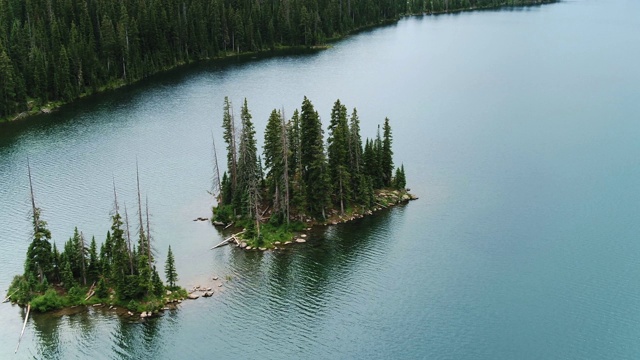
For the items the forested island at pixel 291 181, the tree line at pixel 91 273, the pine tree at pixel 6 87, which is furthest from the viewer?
the pine tree at pixel 6 87

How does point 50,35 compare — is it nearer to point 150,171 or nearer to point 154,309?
point 150,171

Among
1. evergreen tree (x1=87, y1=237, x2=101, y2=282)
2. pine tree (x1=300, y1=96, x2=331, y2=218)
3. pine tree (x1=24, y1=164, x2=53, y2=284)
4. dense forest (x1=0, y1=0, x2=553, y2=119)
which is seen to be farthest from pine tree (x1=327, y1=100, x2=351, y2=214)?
dense forest (x1=0, y1=0, x2=553, y2=119)

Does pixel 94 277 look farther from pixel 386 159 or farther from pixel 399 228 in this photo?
pixel 386 159

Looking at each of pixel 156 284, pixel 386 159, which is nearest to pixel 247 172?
pixel 386 159

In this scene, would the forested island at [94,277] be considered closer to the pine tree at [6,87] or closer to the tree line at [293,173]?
the tree line at [293,173]

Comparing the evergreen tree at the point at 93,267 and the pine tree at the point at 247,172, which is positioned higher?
the pine tree at the point at 247,172

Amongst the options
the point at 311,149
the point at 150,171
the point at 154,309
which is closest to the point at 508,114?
the point at 311,149

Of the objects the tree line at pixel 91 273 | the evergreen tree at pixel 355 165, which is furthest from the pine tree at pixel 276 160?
the tree line at pixel 91 273
